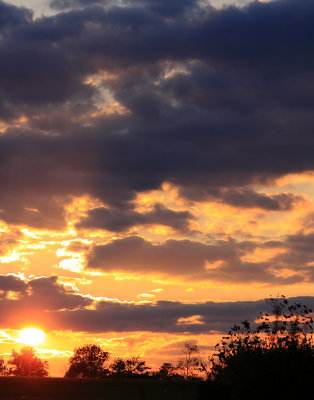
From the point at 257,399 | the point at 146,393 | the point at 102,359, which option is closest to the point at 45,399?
the point at 146,393

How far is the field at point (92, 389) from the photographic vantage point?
A: 2633 cm

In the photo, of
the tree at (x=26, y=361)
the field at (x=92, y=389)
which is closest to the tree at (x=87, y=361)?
the tree at (x=26, y=361)

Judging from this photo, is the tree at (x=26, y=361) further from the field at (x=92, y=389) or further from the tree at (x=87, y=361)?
the field at (x=92, y=389)

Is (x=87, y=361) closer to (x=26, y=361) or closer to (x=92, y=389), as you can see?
(x=26, y=361)

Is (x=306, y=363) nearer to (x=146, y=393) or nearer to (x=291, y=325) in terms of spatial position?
(x=291, y=325)

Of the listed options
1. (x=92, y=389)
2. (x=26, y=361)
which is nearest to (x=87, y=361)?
(x=26, y=361)

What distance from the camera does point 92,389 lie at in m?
28.2

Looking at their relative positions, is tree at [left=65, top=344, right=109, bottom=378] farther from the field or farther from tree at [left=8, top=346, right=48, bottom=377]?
the field

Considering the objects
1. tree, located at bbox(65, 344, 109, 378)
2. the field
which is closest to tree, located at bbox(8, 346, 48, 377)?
tree, located at bbox(65, 344, 109, 378)

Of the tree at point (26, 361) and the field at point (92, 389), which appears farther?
the tree at point (26, 361)

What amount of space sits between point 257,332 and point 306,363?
14.4 feet

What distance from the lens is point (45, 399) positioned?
25.4 m

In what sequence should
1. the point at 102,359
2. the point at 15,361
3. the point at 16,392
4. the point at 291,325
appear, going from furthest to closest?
the point at 15,361 < the point at 102,359 < the point at 291,325 < the point at 16,392

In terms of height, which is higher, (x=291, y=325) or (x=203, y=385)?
(x=291, y=325)
